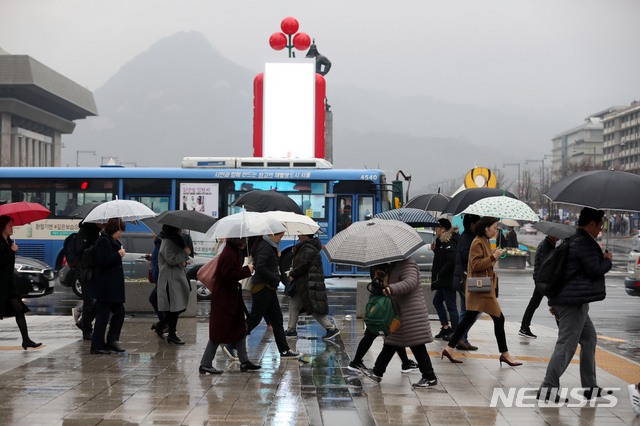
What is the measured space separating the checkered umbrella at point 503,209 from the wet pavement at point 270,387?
1.80 meters

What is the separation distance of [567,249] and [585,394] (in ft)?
4.98

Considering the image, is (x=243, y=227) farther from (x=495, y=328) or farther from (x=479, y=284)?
(x=495, y=328)

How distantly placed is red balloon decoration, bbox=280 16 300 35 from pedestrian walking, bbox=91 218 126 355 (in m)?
22.6

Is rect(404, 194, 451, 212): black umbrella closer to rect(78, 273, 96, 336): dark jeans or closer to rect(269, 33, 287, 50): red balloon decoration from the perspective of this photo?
rect(78, 273, 96, 336): dark jeans

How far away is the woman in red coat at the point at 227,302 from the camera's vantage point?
8984mm

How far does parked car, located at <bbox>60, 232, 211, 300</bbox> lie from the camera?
1761cm

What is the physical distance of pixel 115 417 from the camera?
7059mm

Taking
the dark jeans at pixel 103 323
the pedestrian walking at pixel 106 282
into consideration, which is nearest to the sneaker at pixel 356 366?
the pedestrian walking at pixel 106 282

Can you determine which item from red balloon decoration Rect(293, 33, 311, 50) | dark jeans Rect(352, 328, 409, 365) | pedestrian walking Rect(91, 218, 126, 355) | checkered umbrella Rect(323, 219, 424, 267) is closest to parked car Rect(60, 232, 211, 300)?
pedestrian walking Rect(91, 218, 126, 355)

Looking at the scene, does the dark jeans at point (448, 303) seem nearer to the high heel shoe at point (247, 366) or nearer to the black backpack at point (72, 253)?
the high heel shoe at point (247, 366)

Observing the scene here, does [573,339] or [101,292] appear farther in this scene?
[101,292]

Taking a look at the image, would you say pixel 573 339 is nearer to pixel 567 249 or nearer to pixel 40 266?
pixel 567 249

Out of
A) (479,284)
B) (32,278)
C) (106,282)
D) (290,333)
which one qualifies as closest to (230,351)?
(106,282)

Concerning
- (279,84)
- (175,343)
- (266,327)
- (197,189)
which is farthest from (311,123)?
(175,343)
